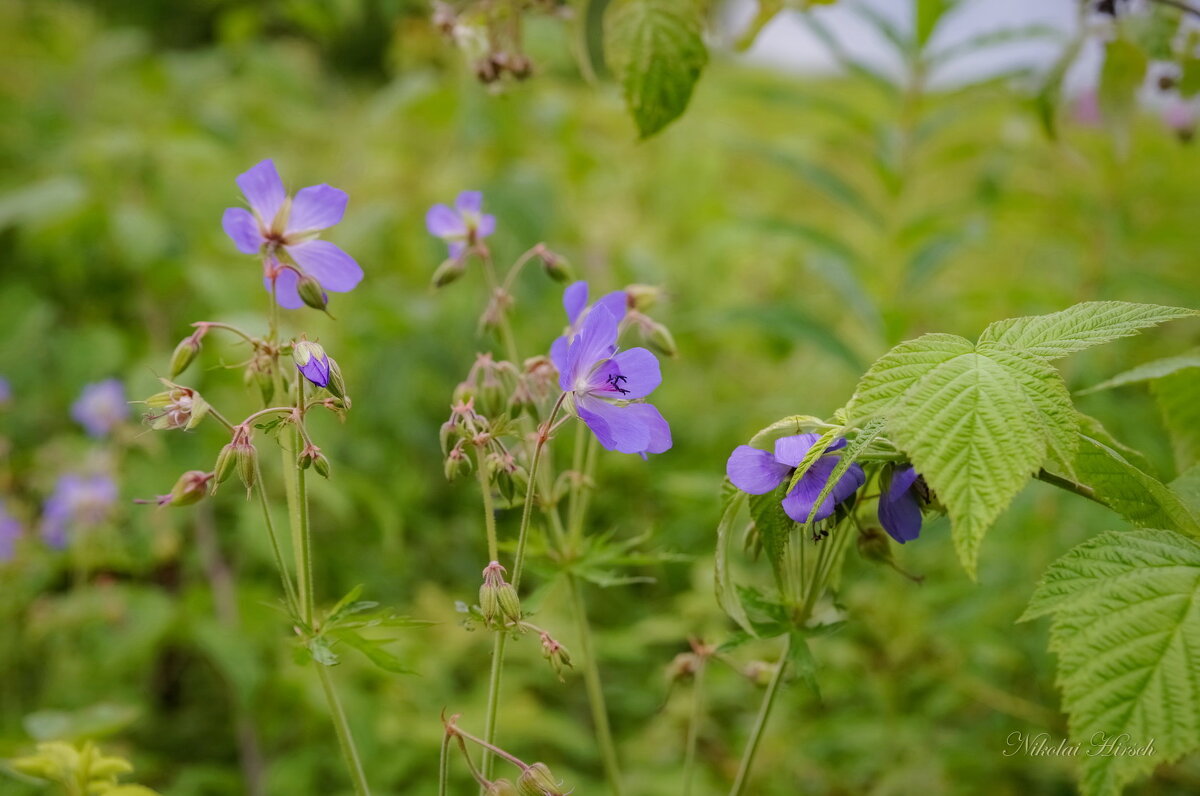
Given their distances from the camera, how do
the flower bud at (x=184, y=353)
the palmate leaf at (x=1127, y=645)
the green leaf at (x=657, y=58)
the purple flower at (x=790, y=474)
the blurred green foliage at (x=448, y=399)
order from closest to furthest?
the palmate leaf at (x=1127, y=645) < the purple flower at (x=790, y=474) < the flower bud at (x=184, y=353) < the green leaf at (x=657, y=58) < the blurred green foliage at (x=448, y=399)

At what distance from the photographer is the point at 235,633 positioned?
1.68m

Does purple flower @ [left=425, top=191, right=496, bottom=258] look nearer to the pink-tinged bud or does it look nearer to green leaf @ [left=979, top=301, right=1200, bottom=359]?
the pink-tinged bud

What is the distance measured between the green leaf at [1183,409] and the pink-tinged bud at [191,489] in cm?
87

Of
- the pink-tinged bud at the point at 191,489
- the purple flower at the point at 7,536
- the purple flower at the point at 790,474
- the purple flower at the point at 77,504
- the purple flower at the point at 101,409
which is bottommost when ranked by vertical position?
the purple flower at the point at 7,536

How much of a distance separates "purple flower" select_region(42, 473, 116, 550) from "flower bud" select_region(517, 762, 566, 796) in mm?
1338

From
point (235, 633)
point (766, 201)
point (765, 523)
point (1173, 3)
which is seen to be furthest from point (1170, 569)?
point (766, 201)

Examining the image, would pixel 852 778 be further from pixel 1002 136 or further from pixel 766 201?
pixel 766 201

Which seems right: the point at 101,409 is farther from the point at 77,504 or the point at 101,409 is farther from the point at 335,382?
the point at 335,382

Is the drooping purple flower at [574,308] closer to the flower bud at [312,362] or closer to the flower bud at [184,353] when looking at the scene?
the flower bud at [312,362]

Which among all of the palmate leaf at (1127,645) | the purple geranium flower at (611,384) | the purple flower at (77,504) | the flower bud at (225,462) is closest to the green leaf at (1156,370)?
the palmate leaf at (1127,645)

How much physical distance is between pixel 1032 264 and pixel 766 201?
159 centimetres

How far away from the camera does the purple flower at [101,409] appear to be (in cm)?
180

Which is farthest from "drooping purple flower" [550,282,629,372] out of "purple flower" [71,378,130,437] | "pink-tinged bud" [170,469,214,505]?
"purple flower" [71,378,130,437]

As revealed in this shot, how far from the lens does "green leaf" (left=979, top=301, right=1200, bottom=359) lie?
57cm
